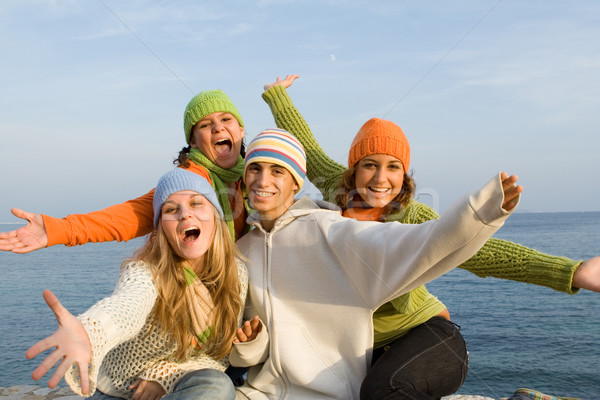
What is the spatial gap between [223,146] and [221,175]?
0.25 metres

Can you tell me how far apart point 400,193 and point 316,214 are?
802 mm

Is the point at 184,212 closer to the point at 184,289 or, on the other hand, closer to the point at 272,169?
the point at 184,289

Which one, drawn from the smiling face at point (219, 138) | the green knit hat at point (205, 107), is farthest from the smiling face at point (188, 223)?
the green knit hat at point (205, 107)

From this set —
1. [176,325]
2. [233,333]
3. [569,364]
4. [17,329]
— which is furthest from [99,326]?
[17,329]

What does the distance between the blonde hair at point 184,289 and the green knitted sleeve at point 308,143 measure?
3.58 ft

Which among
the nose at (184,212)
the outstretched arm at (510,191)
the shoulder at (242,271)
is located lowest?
the shoulder at (242,271)

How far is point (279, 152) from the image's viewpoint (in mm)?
3391

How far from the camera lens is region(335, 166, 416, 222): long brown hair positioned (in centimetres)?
363

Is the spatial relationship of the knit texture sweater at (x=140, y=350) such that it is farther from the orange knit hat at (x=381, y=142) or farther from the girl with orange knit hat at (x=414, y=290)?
the orange knit hat at (x=381, y=142)

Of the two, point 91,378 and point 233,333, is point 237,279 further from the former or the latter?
point 91,378

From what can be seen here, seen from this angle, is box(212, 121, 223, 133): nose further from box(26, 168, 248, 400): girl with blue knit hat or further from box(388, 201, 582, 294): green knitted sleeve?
box(388, 201, 582, 294): green knitted sleeve

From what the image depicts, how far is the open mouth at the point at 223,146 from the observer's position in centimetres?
400

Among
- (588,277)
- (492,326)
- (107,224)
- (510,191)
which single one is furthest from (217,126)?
(492,326)

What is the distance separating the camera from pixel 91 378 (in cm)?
228
